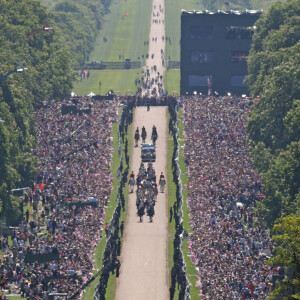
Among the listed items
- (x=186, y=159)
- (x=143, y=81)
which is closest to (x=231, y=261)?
(x=186, y=159)

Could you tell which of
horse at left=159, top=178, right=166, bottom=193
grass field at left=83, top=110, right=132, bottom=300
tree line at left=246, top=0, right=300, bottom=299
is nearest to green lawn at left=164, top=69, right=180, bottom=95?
tree line at left=246, top=0, right=300, bottom=299

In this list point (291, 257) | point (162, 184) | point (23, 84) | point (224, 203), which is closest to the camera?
point (291, 257)

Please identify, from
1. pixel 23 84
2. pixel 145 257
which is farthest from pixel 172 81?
pixel 145 257

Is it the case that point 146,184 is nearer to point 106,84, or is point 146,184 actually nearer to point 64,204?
point 64,204

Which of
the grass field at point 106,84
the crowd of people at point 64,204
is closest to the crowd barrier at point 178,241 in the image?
the crowd of people at point 64,204

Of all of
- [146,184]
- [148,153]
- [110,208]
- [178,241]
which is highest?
[148,153]

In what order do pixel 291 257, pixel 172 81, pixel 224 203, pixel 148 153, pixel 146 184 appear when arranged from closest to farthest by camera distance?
pixel 291 257, pixel 224 203, pixel 146 184, pixel 148 153, pixel 172 81
